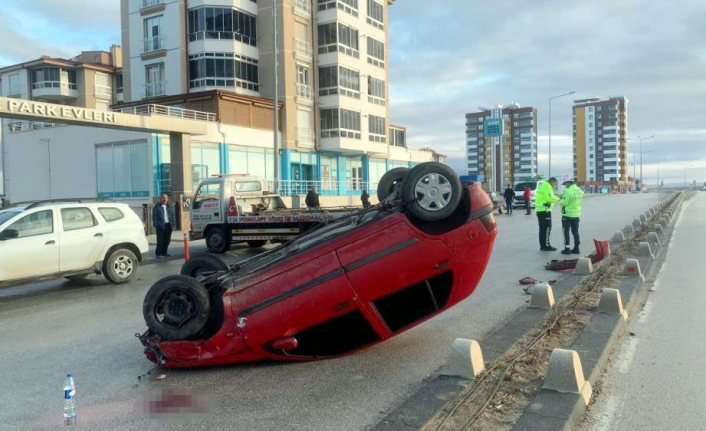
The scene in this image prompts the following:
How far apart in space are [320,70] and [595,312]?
129 feet

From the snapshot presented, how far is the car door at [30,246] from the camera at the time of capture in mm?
9172

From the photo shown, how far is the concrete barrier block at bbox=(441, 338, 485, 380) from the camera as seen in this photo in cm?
462

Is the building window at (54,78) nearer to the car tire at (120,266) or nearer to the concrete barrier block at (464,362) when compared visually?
the car tire at (120,266)

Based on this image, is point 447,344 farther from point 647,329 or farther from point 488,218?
point 647,329

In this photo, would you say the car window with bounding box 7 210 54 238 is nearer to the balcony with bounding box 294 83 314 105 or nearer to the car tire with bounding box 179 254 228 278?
the car tire with bounding box 179 254 228 278

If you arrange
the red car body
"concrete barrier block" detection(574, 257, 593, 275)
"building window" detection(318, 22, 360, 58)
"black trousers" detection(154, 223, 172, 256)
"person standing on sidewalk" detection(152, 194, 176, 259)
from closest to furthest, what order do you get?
the red car body, "concrete barrier block" detection(574, 257, 593, 275), "person standing on sidewalk" detection(152, 194, 176, 259), "black trousers" detection(154, 223, 172, 256), "building window" detection(318, 22, 360, 58)

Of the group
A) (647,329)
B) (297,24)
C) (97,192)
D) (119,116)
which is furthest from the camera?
(297,24)

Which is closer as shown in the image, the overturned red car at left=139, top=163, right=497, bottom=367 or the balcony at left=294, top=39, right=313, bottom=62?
the overturned red car at left=139, top=163, right=497, bottom=367

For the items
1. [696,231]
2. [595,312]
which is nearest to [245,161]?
[696,231]

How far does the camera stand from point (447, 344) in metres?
5.94

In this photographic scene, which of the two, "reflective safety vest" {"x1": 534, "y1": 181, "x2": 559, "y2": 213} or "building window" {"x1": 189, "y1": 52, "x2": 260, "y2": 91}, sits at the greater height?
"building window" {"x1": 189, "y1": 52, "x2": 260, "y2": 91}

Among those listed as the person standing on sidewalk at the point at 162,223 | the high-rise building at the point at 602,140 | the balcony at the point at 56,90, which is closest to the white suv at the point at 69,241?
the person standing on sidewalk at the point at 162,223

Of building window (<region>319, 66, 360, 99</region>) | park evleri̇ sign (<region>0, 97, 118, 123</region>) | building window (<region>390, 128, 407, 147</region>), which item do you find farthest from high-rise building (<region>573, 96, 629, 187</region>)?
park evleri̇ sign (<region>0, 97, 118, 123</region>)

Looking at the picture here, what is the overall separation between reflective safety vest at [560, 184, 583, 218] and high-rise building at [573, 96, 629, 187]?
135288 mm
